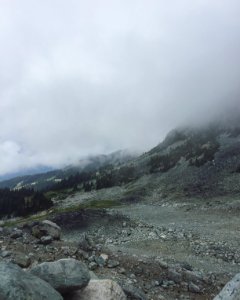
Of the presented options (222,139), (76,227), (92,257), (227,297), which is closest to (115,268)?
(92,257)

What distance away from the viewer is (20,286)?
516 inches

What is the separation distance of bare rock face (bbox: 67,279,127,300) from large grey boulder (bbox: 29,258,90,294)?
1.19 ft

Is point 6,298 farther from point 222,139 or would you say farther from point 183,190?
point 222,139

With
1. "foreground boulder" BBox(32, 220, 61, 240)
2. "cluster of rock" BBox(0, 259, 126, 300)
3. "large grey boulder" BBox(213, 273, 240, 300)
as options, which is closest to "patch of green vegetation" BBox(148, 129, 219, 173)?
"foreground boulder" BBox(32, 220, 61, 240)

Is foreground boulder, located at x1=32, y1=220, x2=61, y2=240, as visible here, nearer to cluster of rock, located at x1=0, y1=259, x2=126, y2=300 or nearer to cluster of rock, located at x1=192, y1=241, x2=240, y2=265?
cluster of rock, located at x1=0, y1=259, x2=126, y2=300

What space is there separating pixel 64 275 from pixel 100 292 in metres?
1.65

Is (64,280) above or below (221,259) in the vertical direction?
above

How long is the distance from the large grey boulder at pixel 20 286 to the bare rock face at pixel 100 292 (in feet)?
7.59

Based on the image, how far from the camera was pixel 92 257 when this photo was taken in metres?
24.7

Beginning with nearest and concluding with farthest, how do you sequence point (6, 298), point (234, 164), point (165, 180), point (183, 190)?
point (6, 298) < point (183, 190) < point (234, 164) < point (165, 180)

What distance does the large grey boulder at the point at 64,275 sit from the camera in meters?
16.2

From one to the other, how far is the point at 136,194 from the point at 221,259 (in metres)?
75.4

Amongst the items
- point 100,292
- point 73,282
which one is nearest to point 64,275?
point 73,282

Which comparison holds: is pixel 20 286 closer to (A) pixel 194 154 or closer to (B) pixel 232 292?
(B) pixel 232 292
